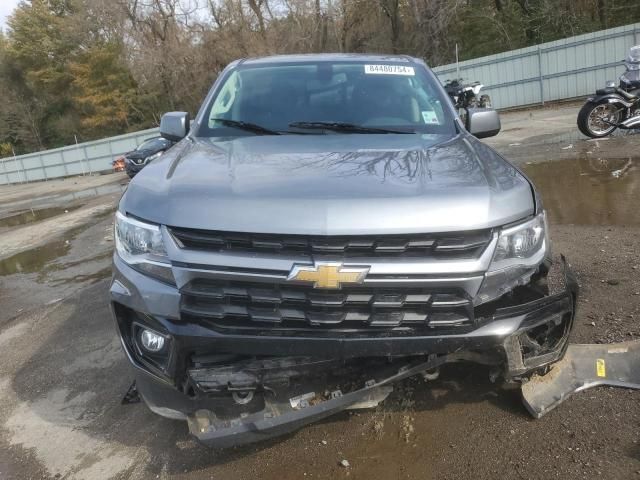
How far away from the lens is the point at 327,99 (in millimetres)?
3494

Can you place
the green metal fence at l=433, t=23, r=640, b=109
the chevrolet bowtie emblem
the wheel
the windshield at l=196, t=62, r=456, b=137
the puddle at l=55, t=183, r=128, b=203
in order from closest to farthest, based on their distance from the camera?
1. the chevrolet bowtie emblem
2. the windshield at l=196, t=62, r=456, b=137
3. the wheel
4. the puddle at l=55, t=183, r=128, b=203
5. the green metal fence at l=433, t=23, r=640, b=109

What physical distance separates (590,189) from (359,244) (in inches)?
241

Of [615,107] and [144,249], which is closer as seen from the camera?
[144,249]

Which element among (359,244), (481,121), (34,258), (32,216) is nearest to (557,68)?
(32,216)

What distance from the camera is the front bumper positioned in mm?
2109

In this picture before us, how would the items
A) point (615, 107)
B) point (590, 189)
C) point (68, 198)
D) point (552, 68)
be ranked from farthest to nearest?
point (552, 68) < point (68, 198) < point (615, 107) < point (590, 189)

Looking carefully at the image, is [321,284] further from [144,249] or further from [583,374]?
[583,374]

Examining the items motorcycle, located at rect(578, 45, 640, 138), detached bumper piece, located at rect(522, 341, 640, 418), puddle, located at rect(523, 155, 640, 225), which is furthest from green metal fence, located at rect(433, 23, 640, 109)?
detached bumper piece, located at rect(522, 341, 640, 418)

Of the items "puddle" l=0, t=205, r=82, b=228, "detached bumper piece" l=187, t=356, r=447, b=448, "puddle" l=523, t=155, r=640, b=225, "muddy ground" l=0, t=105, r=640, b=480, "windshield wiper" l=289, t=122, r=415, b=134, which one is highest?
"windshield wiper" l=289, t=122, r=415, b=134

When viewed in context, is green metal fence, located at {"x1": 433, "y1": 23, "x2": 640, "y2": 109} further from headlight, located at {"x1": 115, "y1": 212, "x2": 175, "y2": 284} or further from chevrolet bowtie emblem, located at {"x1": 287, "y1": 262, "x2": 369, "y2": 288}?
headlight, located at {"x1": 115, "y1": 212, "x2": 175, "y2": 284}

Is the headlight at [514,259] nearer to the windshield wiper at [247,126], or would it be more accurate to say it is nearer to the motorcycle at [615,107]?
the windshield wiper at [247,126]

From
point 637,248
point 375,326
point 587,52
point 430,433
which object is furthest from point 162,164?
point 587,52

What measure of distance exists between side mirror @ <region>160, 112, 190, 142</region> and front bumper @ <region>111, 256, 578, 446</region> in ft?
5.28

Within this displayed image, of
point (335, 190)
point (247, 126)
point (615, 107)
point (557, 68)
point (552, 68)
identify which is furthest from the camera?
point (552, 68)
